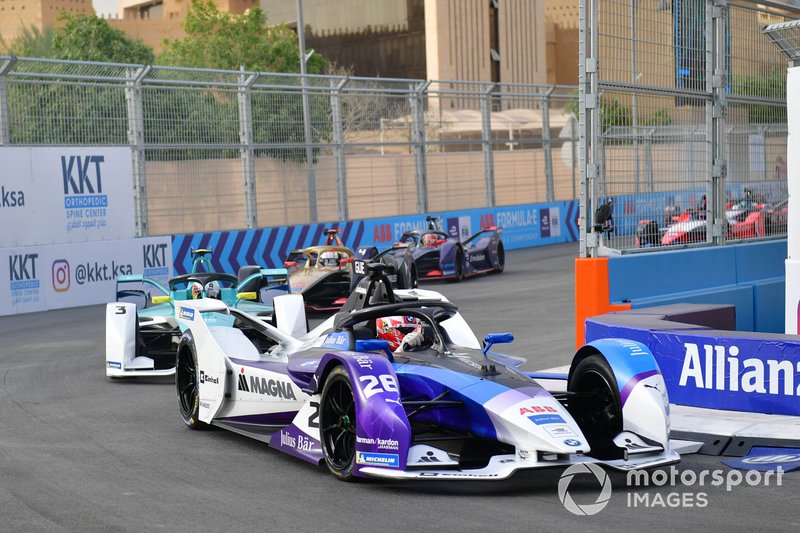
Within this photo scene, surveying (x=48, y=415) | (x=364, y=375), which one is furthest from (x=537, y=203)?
(x=364, y=375)

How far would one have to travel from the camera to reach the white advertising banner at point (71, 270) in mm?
19141

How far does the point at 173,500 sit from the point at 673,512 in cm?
274

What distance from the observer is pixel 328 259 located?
19.0 meters

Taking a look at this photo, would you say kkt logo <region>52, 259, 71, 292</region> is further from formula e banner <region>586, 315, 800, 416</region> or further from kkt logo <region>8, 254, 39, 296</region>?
formula e banner <region>586, 315, 800, 416</region>

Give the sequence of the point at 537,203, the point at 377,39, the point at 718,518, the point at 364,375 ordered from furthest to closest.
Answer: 1. the point at 377,39
2. the point at 537,203
3. the point at 364,375
4. the point at 718,518

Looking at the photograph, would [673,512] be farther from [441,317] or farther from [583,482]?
[441,317]

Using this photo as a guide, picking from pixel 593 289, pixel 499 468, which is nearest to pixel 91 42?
pixel 593 289

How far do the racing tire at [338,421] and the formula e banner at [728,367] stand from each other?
3.22 meters

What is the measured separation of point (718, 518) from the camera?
599 cm

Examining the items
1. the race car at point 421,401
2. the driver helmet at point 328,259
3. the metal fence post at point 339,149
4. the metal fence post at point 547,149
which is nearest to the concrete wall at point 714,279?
the race car at point 421,401

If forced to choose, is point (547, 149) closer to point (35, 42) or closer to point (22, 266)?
point (22, 266)

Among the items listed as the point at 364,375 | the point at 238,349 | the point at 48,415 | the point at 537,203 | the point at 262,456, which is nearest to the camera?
the point at 364,375

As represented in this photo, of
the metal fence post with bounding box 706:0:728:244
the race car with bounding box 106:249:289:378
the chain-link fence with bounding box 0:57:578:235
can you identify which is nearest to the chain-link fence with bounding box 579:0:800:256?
the metal fence post with bounding box 706:0:728:244

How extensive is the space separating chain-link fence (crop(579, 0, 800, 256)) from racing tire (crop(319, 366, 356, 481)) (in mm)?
4669
